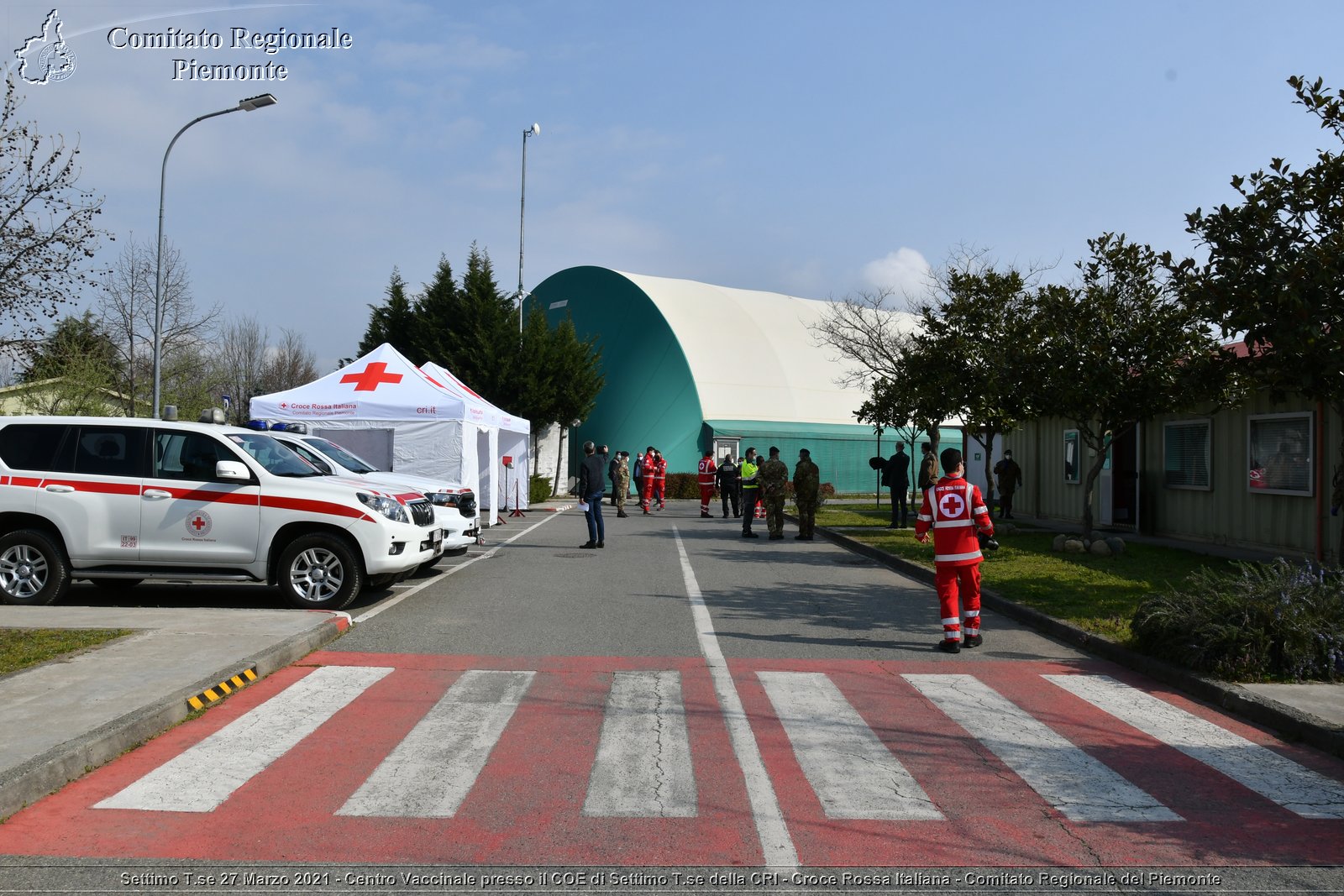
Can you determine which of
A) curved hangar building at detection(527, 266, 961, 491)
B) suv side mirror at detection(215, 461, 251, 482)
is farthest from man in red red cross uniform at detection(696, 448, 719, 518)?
suv side mirror at detection(215, 461, 251, 482)

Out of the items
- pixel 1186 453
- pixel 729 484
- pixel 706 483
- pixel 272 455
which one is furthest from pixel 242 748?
pixel 706 483

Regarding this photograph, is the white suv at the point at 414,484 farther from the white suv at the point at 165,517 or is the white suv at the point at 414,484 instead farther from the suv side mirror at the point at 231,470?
the suv side mirror at the point at 231,470

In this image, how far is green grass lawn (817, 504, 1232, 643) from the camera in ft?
35.8

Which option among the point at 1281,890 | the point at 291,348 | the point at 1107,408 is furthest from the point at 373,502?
the point at 291,348

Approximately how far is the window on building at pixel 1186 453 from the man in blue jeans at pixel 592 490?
11.1 m

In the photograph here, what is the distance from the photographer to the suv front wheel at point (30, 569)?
10.8 meters

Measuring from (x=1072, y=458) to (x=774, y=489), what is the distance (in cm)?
874

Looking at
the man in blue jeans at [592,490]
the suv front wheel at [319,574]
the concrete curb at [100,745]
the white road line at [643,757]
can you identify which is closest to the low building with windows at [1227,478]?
the white road line at [643,757]

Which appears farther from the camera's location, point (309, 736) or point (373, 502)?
point (373, 502)

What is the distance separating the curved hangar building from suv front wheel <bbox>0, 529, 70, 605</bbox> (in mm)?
32742

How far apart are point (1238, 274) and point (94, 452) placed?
12165 millimetres

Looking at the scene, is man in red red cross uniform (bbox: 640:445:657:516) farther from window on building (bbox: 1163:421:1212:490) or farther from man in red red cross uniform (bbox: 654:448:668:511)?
window on building (bbox: 1163:421:1212:490)

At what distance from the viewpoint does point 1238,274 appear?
437 inches

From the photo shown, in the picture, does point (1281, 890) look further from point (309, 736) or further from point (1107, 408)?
point (1107, 408)
